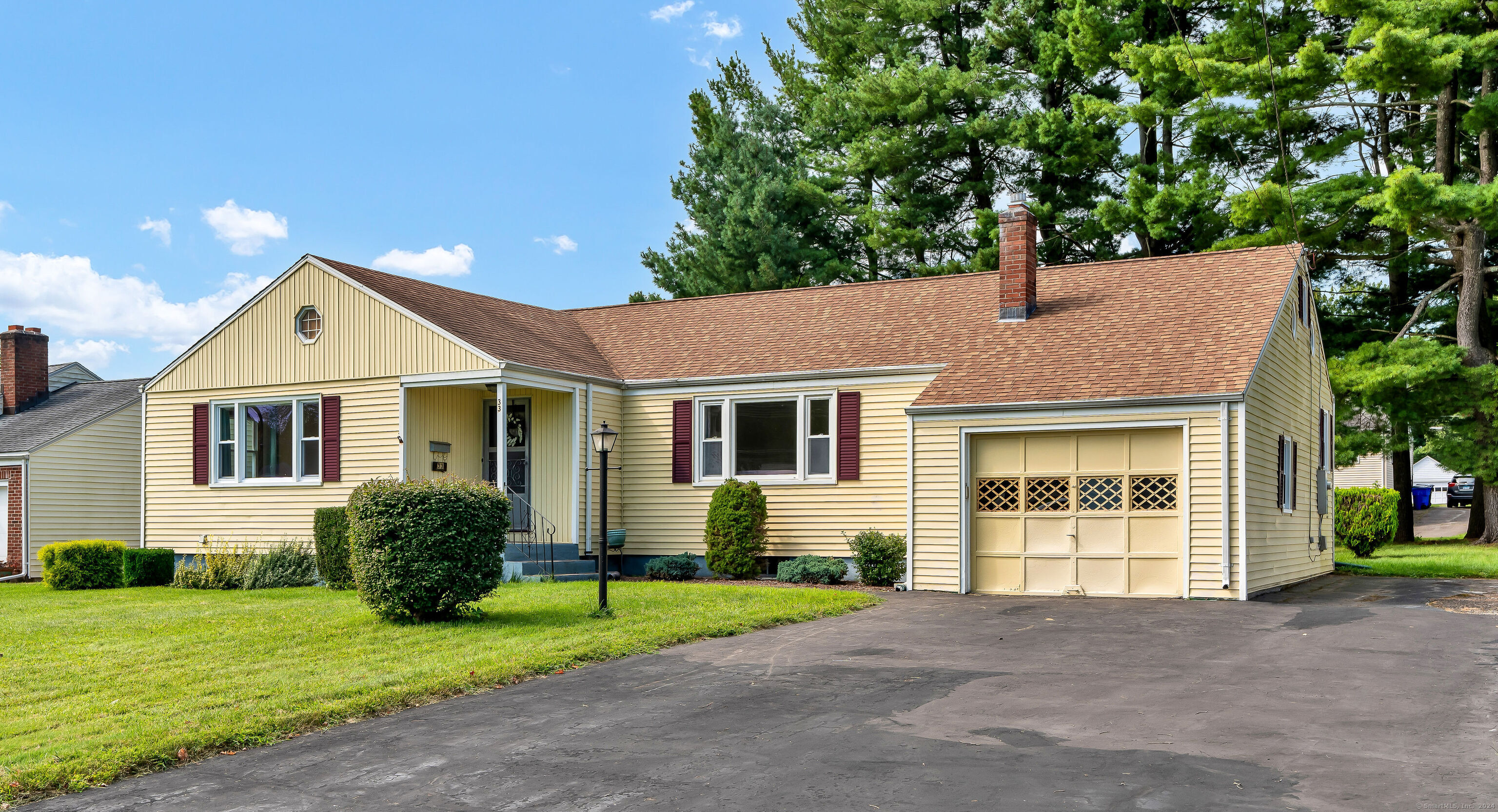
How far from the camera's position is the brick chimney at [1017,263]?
1783 centimetres

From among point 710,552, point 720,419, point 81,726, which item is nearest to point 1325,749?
point 81,726

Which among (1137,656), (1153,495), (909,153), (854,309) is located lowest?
(1137,656)

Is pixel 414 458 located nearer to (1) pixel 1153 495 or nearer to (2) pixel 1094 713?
(1) pixel 1153 495

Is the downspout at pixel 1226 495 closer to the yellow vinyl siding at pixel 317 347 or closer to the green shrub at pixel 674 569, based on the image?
the green shrub at pixel 674 569

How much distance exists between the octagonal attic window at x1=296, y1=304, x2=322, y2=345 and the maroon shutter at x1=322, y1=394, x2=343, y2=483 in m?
1.09

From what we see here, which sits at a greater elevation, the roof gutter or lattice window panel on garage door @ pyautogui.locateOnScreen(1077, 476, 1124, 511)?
the roof gutter

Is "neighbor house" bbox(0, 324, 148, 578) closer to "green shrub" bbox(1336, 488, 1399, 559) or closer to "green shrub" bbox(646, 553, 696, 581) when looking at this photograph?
"green shrub" bbox(646, 553, 696, 581)

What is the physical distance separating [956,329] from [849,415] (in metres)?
2.22

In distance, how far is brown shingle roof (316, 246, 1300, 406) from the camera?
50.8 feet

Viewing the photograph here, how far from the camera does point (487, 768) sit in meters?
6.45

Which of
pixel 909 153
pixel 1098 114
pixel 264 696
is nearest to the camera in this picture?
pixel 264 696

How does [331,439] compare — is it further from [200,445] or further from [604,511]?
[604,511]

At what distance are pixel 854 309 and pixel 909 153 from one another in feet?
40.8

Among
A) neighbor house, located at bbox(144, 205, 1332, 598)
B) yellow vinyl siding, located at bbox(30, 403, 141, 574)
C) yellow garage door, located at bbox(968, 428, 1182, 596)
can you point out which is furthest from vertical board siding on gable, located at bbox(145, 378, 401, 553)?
yellow garage door, located at bbox(968, 428, 1182, 596)
